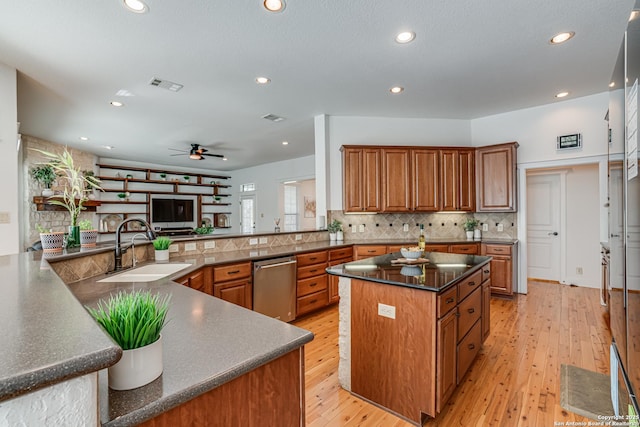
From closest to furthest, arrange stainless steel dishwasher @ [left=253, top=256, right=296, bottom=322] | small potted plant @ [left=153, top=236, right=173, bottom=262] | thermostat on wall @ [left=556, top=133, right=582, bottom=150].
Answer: small potted plant @ [left=153, top=236, right=173, bottom=262] → stainless steel dishwasher @ [left=253, top=256, right=296, bottom=322] → thermostat on wall @ [left=556, top=133, right=582, bottom=150]

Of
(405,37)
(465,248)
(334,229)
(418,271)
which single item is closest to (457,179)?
(465,248)

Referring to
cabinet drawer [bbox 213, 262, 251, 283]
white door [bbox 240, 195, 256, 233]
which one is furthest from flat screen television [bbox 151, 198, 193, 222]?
cabinet drawer [bbox 213, 262, 251, 283]

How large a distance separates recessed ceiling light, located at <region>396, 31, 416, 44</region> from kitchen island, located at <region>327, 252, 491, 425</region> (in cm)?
202

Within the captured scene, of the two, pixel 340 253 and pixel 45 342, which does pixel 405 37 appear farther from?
pixel 45 342

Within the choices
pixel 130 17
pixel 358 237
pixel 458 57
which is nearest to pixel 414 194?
pixel 358 237

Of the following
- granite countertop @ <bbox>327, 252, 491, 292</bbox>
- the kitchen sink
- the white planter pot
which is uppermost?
the white planter pot

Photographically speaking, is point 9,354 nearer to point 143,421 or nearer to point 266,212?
point 143,421

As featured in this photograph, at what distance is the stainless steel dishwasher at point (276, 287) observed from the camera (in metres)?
3.17

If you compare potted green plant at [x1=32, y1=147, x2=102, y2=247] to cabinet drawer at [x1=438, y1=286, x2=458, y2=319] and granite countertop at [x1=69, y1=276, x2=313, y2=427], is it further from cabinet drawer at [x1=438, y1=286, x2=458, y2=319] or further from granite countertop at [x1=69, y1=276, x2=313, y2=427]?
cabinet drawer at [x1=438, y1=286, x2=458, y2=319]

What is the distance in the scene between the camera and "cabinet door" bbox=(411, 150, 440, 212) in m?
4.64

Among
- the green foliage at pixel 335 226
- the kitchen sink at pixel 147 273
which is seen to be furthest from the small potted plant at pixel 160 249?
the green foliage at pixel 335 226

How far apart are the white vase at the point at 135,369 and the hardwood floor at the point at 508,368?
148 cm

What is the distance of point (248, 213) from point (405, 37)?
24.2ft

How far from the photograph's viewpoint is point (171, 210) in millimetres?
8156
